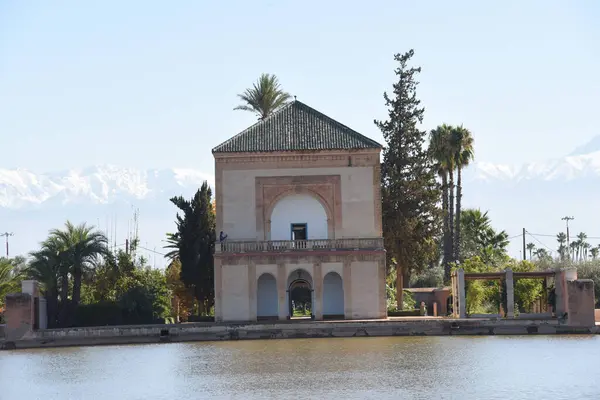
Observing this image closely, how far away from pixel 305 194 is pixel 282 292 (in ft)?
15.3

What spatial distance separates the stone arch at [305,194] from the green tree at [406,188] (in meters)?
5.88

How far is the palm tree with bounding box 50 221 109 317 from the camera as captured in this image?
50.8 meters

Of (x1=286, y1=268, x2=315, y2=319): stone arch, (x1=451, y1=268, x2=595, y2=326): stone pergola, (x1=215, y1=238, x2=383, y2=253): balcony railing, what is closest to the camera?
(x1=451, y1=268, x2=595, y2=326): stone pergola

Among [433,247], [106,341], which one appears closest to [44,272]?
[106,341]

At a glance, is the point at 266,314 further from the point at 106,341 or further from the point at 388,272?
the point at 388,272

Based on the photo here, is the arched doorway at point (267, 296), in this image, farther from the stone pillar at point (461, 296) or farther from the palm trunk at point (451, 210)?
the palm trunk at point (451, 210)

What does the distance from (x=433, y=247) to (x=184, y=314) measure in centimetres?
1353

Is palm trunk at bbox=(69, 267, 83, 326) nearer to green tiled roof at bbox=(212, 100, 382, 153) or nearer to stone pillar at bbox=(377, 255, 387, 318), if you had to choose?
green tiled roof at bbox=(212, 100, 382, 153)

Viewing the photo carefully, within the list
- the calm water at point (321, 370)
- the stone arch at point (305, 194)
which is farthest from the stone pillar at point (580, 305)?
the stone arch at point (305, 194)

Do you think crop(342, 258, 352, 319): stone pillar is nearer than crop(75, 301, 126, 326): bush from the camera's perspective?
Yes

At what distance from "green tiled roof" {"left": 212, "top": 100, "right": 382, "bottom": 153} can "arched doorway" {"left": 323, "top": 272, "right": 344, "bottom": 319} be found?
230 inches

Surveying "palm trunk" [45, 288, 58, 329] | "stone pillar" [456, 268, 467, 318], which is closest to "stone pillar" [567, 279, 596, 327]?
"stone pillar" [456, 268, 467, 318]

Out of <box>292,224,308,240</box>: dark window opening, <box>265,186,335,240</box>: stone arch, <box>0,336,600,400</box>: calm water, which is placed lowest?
<box>0,336,600,400</box>: calm water

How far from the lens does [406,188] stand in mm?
54906
